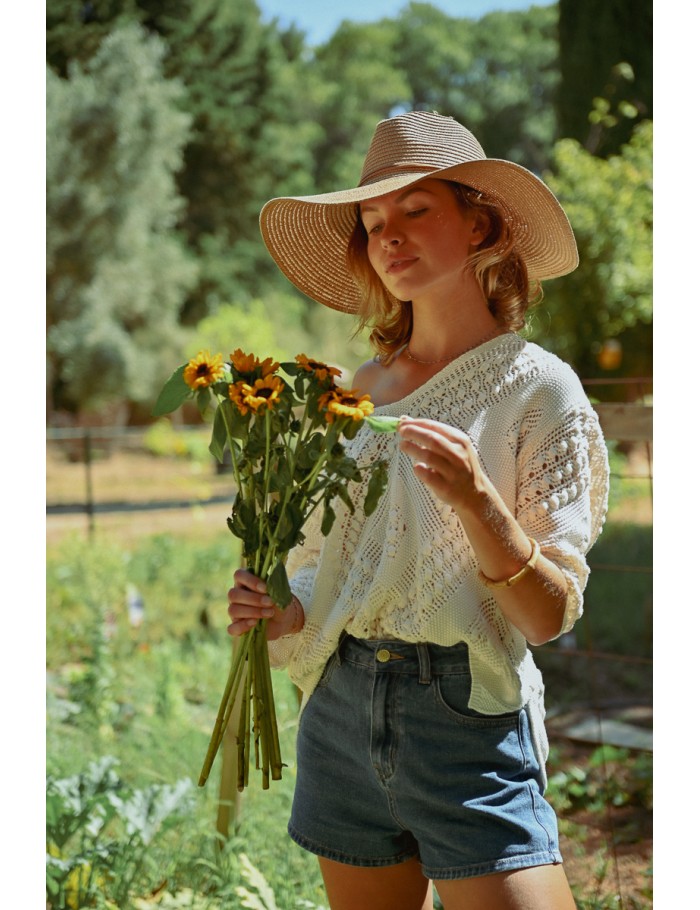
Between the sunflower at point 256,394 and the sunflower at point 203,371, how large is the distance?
43mm

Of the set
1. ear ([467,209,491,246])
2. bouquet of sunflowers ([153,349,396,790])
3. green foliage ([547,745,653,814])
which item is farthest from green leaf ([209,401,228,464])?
green foliage ([547,745,653,814])

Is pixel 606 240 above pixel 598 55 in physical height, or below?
below

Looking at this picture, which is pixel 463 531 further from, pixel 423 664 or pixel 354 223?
pixel 354 223

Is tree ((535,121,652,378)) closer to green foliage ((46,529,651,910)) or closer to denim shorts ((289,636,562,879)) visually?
green foliage ((46,529,651,910))

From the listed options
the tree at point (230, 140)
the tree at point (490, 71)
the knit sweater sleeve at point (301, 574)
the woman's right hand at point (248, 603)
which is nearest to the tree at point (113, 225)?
the tree at point (230, 140)

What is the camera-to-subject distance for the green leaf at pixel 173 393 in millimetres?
1321

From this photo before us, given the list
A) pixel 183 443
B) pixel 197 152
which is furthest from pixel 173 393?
pixel 197 152

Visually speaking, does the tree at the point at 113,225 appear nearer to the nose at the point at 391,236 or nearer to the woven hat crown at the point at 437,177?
the woven hat crown at the point at 437,177

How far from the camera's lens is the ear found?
1.41 metres

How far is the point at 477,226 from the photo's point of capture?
1424mm

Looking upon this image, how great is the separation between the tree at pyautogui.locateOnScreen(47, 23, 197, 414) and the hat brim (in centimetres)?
1683

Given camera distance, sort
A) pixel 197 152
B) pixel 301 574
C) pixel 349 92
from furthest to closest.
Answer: pixel 349 92 < pixel 197 152 < pixel 301 574

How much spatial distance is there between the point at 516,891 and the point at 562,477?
51 cm
